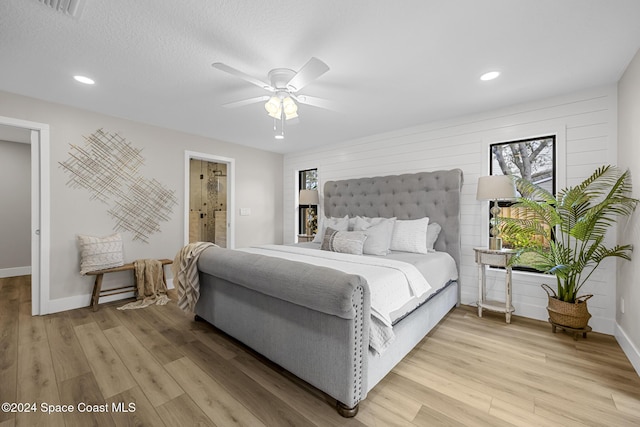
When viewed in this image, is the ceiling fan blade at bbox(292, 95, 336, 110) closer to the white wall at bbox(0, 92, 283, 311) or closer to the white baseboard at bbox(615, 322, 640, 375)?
the white wall at bbox(0, 92, 283, 311)

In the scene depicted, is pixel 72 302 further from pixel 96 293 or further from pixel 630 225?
pixel 630 225

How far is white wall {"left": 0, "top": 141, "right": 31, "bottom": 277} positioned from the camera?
4777mm

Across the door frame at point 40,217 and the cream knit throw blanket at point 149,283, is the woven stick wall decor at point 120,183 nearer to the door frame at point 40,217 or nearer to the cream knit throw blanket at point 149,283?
the door frame at point 40,217

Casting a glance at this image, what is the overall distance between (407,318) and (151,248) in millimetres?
3693

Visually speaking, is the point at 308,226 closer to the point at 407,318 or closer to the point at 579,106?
the point at 407,318

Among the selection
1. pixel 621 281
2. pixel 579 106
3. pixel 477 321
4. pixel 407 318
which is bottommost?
pixel 477 321

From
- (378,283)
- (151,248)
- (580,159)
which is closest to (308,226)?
(151,248)

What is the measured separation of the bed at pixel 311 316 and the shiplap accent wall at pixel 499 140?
2.51 ft

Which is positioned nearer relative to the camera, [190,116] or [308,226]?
[190,116]

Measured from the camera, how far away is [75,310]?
3270 mm

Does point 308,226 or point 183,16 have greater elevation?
point 183,16

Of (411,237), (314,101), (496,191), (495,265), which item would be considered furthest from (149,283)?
(496,191)

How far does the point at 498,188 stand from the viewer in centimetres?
287

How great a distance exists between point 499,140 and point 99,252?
508cm
